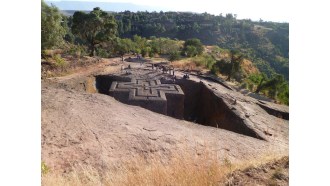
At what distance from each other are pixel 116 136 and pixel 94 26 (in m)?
16.5

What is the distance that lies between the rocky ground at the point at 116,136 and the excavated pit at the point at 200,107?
82 cm

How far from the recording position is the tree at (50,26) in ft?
41.2

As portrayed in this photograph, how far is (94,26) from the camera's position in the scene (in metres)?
21.1

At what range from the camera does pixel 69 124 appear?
6242 mm

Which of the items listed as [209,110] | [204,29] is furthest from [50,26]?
[204,29]

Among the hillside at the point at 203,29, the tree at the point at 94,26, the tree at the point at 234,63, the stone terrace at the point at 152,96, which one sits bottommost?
Answer: the stone terrace at the point at 152,96

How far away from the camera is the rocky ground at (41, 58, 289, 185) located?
5262mm

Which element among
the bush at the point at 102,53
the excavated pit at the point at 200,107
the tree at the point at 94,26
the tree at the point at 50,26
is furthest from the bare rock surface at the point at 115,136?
the bush at the point at 102,53

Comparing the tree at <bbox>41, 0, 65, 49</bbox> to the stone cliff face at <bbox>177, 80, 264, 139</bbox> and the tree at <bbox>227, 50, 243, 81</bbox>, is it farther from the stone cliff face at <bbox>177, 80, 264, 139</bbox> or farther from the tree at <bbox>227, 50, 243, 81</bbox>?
the tree at <bbox>227, 50, 243, 81</bbox>

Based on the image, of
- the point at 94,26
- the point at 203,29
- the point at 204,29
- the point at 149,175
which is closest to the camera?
the point at 149,175

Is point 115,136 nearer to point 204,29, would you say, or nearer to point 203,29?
point 203,29

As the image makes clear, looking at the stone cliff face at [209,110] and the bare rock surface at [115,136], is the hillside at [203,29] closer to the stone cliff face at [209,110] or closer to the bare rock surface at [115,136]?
the stone cliff face at [209,110]

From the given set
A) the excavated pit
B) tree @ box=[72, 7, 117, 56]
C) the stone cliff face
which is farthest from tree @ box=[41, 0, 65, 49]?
tree @ box=[72, 7, 117, 56]
